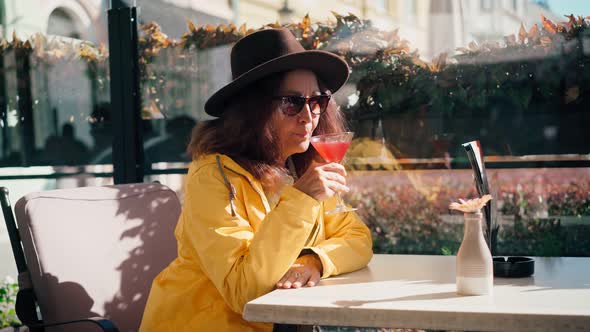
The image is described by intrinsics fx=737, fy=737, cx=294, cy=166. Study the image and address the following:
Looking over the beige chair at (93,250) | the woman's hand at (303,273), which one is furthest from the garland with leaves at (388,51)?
the woman's hand at (303,273)

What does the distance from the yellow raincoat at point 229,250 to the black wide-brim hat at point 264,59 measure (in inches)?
9.4

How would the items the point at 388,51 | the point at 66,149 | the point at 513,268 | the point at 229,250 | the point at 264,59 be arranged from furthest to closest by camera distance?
the point at 66,149 < the point at 388,51 < the point at 264,59 < the point at 513,268 < the point at 229,250

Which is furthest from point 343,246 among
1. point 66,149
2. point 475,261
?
point 66,149

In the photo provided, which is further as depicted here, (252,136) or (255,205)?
(252,136)

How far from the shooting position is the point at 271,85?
2355 mm

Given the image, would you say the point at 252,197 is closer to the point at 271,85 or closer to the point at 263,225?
the point at 263,225

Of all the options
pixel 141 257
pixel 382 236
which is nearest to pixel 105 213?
pixel 141 257

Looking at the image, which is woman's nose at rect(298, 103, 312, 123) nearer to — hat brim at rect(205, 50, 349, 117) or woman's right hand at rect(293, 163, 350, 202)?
hat brim at rect(205, 50, 349, 117)

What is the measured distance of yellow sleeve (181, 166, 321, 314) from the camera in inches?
77.5

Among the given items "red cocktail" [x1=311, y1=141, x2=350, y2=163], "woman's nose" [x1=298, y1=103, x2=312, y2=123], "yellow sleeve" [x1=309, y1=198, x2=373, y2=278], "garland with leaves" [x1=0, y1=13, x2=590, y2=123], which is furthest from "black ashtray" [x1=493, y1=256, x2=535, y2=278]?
"garland with leaves" [x1=0, y1=13, x2=590, y2=123]

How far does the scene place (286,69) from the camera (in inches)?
92.1

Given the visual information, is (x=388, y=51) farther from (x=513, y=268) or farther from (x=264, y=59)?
(x=513, y=268)

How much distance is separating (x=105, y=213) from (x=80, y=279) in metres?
0.30

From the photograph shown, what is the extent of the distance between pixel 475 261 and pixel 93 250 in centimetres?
154
